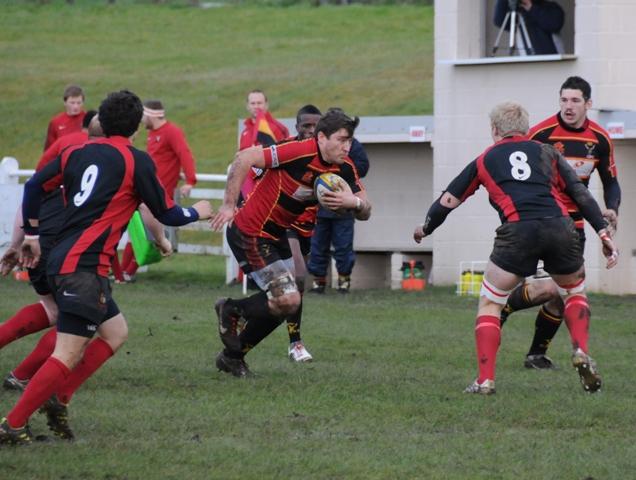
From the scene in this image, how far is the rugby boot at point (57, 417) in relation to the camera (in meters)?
7.61

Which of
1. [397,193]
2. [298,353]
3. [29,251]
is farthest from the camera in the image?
[397,193]

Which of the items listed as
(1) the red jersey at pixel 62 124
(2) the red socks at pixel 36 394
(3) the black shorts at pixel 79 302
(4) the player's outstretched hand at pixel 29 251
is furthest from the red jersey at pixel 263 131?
(2) the red socks at pixel 36 394

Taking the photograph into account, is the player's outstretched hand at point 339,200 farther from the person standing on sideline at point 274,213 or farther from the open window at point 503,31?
the open window at point 503,31

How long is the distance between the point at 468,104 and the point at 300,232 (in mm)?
7167

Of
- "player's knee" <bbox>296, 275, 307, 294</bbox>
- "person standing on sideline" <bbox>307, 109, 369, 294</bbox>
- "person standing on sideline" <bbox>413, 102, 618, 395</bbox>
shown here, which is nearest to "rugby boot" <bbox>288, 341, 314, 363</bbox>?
"player's knee" <bbox>296, 275, 307, 294</bbox>

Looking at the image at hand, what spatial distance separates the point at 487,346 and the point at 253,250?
5.70ft

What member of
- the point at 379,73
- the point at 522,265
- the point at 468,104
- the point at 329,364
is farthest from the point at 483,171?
the point at 379,73

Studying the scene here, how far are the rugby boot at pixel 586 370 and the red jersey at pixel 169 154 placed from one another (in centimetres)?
894

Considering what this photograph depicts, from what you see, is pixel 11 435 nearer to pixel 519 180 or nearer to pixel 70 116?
pixel 519 180

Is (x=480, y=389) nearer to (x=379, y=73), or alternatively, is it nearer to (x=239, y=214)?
(x=239, y=214)

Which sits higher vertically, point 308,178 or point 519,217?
point 308,178

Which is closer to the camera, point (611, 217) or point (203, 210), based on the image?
point (203, 210)

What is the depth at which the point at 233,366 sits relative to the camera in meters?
10.2

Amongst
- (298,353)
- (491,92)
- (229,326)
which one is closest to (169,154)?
(491,92)
